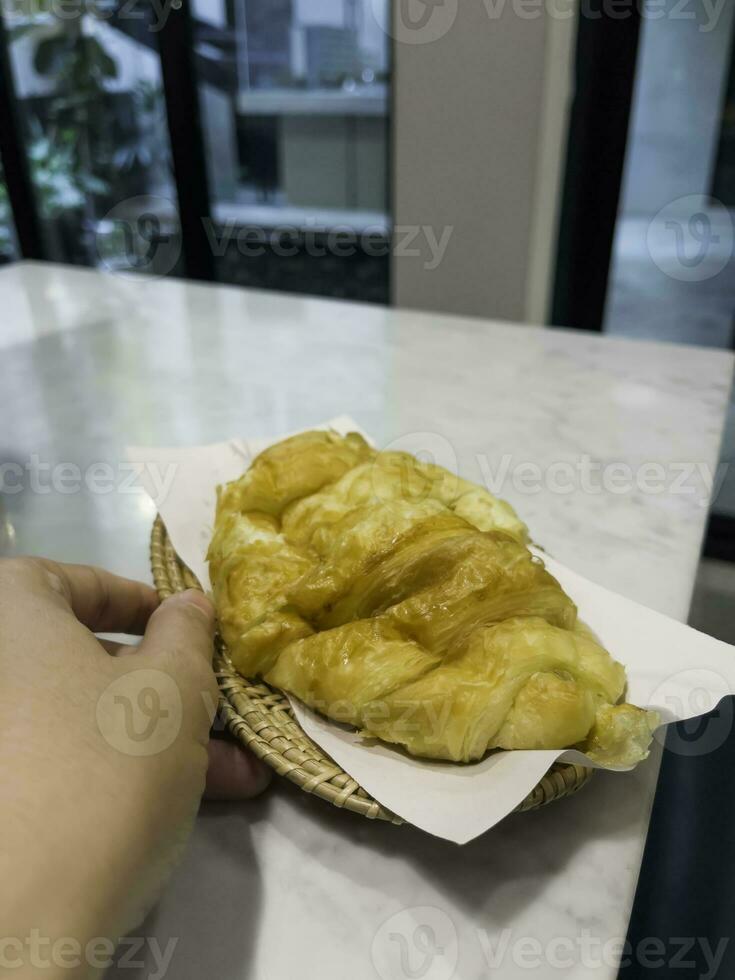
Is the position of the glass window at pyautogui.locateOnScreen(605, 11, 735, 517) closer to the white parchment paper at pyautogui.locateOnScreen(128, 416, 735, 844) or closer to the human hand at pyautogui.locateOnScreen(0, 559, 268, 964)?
the white parchment paper at pyautogui.locateOnScreen(128, 416, 735, 844)

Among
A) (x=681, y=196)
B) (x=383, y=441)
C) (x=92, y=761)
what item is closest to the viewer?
(x=92, y=761)

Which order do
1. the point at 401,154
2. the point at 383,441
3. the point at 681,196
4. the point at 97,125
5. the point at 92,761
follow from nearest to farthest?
the point at 92,761, the point at 383,441, the point at 401,154, the point at 681,196, the point at 97,125

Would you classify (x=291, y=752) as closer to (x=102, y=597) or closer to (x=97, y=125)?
(x=102, y=597)

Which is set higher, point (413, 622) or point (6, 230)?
point (413, 622)

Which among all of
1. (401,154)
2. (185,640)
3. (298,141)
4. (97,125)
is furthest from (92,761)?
(97,125)

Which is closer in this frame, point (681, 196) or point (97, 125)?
point (681, 196)

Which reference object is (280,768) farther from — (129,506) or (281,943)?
(129,506)
